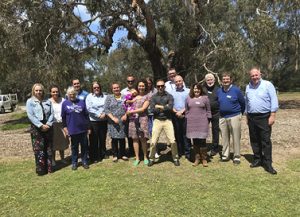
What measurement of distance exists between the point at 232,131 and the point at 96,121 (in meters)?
2.79

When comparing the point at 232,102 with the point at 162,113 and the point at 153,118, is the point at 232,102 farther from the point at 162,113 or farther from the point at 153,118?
the point at 153,118

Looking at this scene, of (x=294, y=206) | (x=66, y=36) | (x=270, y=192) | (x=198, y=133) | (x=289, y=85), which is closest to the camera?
Result: (x=294, y=206)

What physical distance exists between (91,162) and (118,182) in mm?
1653

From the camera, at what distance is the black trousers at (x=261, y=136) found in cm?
688

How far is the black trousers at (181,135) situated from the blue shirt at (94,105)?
4.98 ft

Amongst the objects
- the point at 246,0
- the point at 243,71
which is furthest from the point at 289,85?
the point at 243,71

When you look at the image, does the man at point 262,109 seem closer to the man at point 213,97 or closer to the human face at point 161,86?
the man at point 213,97

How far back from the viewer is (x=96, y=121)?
791cm

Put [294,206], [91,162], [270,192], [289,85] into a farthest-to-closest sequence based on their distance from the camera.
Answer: [289,85], [91,162], [270,192], [294,206]

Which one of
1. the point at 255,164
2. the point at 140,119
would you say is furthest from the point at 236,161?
the point at 140,119

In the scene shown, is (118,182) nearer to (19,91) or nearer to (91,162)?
(91,162)

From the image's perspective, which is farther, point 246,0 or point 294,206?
point 246,0

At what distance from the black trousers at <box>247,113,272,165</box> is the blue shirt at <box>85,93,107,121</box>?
9.74ft

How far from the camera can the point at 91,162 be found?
316 inches
